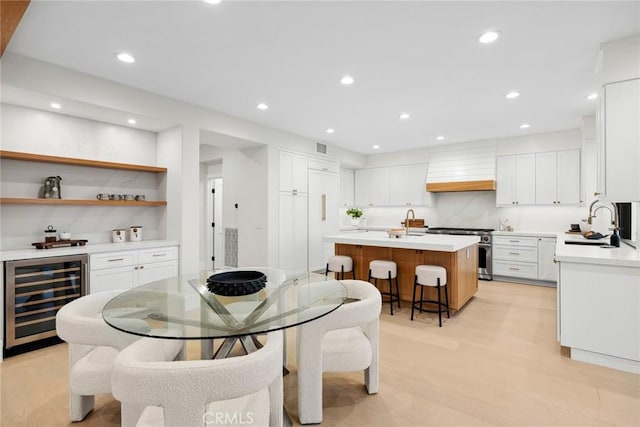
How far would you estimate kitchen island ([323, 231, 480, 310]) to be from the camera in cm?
375

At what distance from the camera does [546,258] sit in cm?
530

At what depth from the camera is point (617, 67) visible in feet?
8.52

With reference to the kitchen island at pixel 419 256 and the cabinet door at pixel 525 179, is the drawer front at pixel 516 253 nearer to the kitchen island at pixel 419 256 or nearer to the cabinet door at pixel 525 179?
the cabinet door at pixel 525 179

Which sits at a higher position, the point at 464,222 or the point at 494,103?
the point at 494,103

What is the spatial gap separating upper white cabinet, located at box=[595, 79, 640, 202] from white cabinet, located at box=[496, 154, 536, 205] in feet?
11.0

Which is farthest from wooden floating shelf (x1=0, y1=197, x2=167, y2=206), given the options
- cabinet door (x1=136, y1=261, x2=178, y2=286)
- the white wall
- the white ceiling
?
the white ceiling

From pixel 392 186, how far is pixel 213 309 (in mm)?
6273

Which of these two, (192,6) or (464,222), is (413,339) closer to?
(192,6)

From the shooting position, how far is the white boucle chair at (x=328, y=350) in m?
1.87

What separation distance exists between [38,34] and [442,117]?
15.4 feet

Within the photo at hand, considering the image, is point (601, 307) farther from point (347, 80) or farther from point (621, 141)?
point (347, 80)

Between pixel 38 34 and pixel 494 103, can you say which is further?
pixel 494 103

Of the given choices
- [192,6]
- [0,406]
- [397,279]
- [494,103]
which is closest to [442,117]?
Answer: [494,103]

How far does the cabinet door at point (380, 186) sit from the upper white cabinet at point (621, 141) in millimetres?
4917
